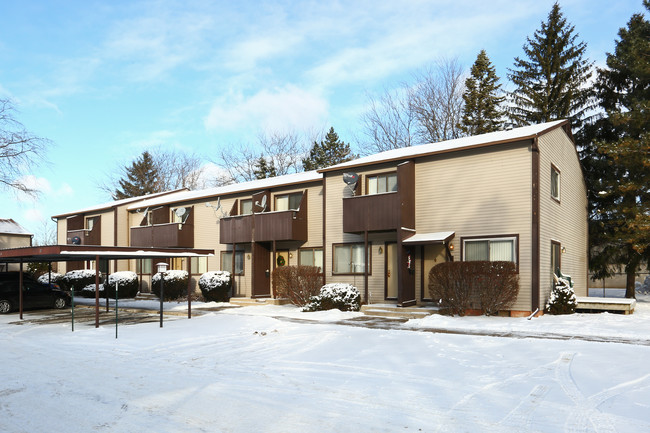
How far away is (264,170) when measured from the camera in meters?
47.5

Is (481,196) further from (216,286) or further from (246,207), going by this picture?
(246,207)

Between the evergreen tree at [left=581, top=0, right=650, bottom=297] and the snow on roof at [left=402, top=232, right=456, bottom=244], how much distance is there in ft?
29.7

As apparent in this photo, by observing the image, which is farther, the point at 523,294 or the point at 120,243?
the point at 120,243

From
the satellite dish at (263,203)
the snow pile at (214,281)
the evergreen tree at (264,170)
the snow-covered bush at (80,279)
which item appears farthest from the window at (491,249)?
the evergreen tree at (264,170)

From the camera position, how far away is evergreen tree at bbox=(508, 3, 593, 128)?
97.3 ft

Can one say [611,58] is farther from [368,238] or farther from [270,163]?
[270,163]

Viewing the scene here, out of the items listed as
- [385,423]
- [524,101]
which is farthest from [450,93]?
[385,423]

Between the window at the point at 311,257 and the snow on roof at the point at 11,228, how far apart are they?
949 inches

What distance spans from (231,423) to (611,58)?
1064 inches

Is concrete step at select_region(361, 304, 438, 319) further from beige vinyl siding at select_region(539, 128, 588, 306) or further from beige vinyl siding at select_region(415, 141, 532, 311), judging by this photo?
beige vinyl siding at select_region(539, 128, 588, 306)

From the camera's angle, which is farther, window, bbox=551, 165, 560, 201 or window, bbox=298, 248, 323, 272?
window, bbox=298, 248, 323, 272

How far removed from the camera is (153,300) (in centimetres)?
2584

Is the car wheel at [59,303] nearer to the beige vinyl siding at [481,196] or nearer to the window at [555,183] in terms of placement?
the beige vinyl siding at [481,196]

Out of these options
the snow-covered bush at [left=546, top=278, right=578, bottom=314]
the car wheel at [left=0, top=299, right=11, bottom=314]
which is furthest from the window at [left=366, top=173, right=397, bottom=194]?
the car wheel at [left=0, top=299, right=11, bottom=314]
